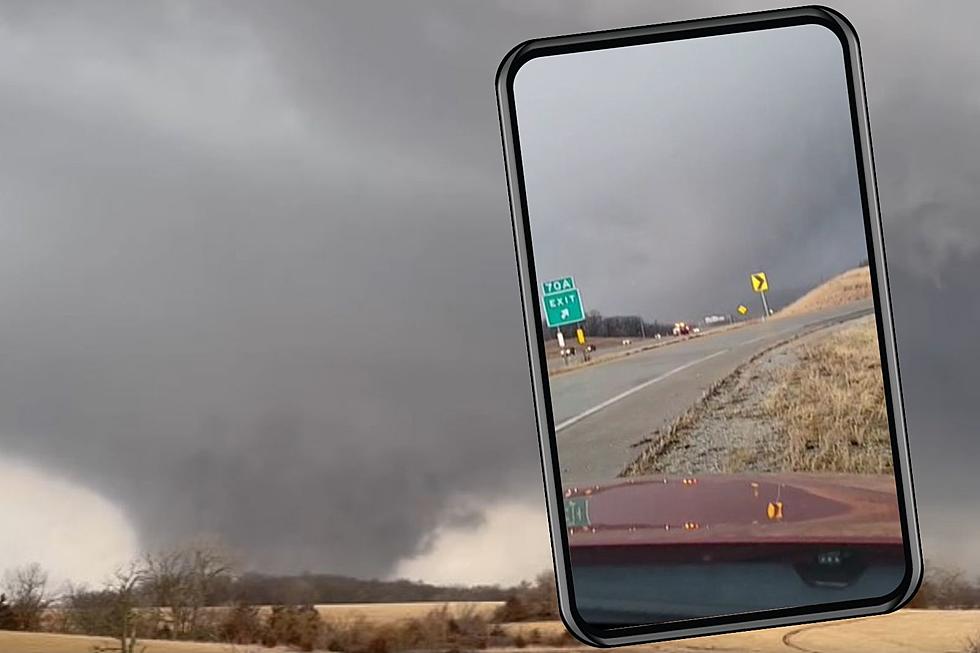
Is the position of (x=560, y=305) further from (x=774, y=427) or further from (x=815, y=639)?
(x=815, y=639)

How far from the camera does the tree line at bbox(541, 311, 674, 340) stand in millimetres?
1259

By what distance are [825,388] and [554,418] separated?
1.14 ft

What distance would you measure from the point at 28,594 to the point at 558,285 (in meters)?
0.99

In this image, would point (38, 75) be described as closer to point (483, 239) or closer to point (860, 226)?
point (483, 239)

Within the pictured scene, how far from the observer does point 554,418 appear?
1.29m

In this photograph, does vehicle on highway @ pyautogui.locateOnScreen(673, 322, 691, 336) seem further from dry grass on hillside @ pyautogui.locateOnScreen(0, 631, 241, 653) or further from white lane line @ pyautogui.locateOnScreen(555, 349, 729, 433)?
dry grass on hillside @ pyautogui.locateOnScreen(0, 631, 241, 653)

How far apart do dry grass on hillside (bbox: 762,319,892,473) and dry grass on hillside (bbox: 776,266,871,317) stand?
0.04 m

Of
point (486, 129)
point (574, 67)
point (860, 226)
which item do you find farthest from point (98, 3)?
point (860, 226)

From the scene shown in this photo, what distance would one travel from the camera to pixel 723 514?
128cm

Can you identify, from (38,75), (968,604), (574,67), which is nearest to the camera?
(574,67)

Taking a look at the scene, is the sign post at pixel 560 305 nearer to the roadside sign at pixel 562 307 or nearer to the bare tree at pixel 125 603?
the roadside sign at pixel 562 307

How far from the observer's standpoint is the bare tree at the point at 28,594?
1.61m

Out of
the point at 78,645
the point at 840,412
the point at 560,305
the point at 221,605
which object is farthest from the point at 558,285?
the point at 78,645

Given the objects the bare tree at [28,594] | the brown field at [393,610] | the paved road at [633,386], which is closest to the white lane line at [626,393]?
the paved road at [633,386]
